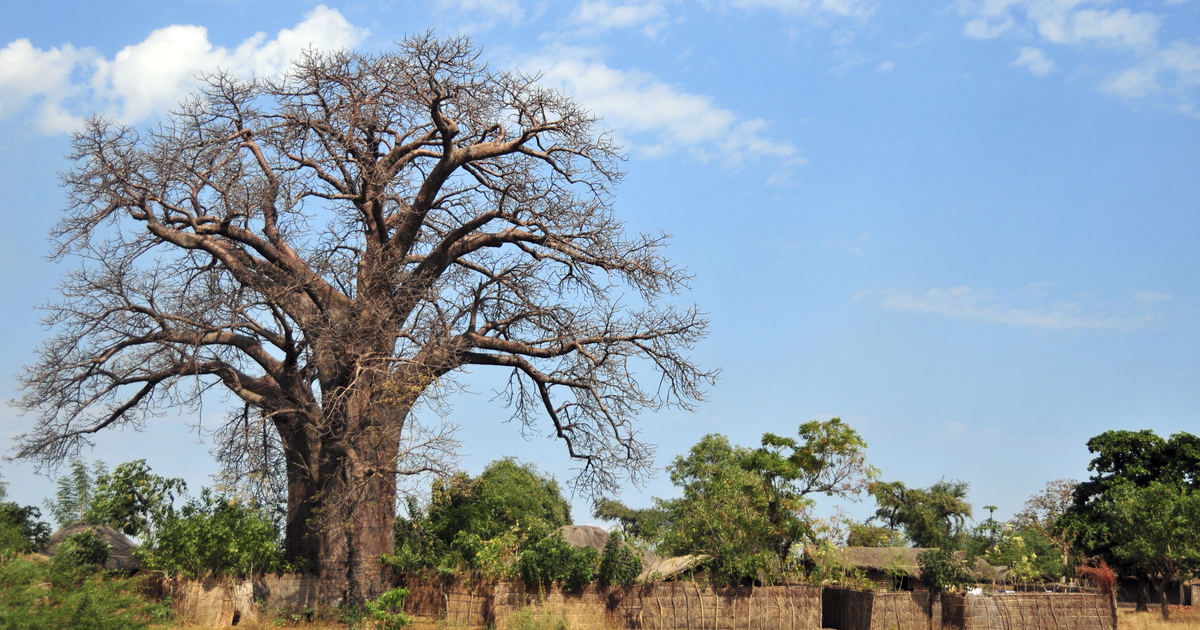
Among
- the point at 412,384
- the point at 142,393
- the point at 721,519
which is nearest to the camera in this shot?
the point at 412,384

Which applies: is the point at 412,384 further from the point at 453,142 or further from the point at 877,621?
the point at 877,621

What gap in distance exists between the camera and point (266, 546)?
15062 mm

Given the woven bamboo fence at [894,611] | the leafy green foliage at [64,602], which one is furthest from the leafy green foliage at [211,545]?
the woven bamboo fence at [894,611]

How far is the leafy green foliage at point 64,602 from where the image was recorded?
11.1 metres

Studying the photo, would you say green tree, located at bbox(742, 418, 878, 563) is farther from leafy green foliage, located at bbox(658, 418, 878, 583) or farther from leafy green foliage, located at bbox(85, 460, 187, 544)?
leafy green foliage, located at bbox(85, 460, 187, 544)

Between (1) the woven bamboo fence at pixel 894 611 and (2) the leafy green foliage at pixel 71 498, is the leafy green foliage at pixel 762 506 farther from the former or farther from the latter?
(2) the leafy green foliage at pixel 71 498

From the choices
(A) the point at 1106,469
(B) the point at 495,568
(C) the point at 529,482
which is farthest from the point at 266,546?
(A) the point at 1106,469

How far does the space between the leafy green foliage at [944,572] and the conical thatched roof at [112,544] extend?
15857mm

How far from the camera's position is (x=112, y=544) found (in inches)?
647

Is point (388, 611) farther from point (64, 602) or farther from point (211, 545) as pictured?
point (64, 602)

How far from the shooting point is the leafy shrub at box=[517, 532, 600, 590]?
15.5m

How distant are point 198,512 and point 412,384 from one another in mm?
4841

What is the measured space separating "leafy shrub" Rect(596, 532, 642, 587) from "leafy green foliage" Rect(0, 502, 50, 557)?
10.5 metres

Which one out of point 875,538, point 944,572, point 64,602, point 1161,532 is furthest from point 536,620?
point 875,538
